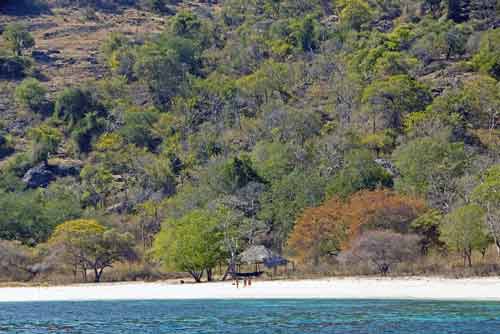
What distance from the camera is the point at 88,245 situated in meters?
72.4

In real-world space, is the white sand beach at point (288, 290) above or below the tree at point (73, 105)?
below

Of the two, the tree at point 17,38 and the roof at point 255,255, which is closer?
the roof at point 255,255

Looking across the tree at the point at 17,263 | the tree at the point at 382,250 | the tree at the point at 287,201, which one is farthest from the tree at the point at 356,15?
the tree at the point at 382,250

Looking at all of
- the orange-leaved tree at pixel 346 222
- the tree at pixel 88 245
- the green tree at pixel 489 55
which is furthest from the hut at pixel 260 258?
the green tree at pixel 489 55

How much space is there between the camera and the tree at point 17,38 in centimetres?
15275

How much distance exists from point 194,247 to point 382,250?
45.8 feet

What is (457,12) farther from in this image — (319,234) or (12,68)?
(319,234)

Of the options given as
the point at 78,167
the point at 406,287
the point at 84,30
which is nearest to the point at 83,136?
the point at 78,167

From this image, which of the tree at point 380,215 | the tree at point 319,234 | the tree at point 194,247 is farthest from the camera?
the tree at point 319,234

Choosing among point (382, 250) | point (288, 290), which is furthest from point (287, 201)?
point (288, 290)

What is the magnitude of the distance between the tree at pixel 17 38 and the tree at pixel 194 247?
3512 inches

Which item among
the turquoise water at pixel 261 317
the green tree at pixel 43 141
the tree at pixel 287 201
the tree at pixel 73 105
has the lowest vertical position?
the turquoise water at pixel 261 317

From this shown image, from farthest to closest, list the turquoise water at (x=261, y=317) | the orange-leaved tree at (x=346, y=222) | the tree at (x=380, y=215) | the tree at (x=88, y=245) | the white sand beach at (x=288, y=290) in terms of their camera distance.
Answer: the tree at (x=88, y=245), the orange-leaved tree at (x=346, y=222), the tree at (x=380, y=215), the white sand beach at (x=288, y=290), the turquoise water at (x=261, y=317)

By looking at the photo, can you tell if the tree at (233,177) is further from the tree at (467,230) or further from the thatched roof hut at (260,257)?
the tree at (467,230)
